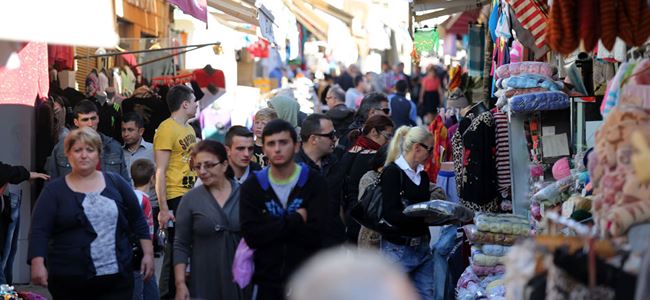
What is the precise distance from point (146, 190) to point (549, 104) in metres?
3.33

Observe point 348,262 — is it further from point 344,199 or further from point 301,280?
point 344,199

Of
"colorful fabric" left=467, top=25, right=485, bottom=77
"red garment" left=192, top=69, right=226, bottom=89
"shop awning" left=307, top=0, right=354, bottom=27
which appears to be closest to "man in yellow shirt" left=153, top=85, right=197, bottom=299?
"colorful fabric" left=467, top=25, right=485, bottom=77

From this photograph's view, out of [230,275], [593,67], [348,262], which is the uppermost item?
[593,67]

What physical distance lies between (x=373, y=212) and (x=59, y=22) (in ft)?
13.2

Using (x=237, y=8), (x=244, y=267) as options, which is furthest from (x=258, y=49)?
(x=244, y=267)

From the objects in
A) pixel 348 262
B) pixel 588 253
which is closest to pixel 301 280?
pixel 348 262

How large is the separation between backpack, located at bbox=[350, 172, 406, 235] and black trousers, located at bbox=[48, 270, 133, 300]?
231 centimetres

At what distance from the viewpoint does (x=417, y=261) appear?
34.6ft

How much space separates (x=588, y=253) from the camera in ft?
17.3

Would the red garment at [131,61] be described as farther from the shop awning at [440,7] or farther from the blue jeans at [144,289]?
the blue jeans at [144,289]

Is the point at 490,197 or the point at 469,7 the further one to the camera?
the point at 469,7

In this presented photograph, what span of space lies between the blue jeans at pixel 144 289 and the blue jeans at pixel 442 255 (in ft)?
9.20

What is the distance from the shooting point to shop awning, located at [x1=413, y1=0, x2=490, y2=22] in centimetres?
1546

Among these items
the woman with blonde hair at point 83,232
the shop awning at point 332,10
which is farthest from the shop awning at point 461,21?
the woman with blonde hair at point 83,232
